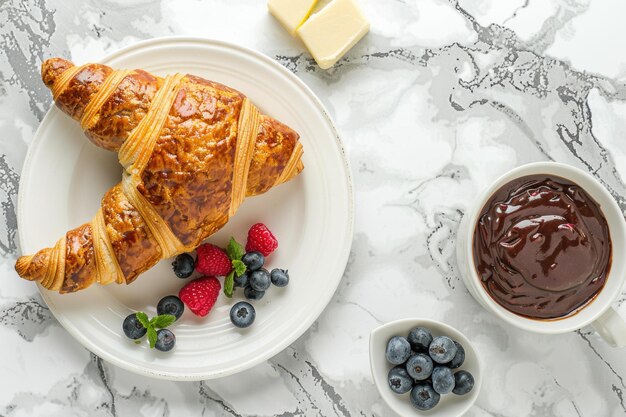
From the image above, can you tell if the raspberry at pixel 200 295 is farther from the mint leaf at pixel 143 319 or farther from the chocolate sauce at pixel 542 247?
the chocolate sauce at pixel 542 247

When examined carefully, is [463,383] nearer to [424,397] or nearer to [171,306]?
[424,397]

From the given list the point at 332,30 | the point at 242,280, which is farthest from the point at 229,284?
the point at 332,30

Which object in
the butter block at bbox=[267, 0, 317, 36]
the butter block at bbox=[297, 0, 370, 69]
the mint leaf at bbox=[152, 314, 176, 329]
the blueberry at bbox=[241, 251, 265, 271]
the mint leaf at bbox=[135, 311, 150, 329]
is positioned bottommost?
the blueberry at bbox=[241, 251, 265, 271]

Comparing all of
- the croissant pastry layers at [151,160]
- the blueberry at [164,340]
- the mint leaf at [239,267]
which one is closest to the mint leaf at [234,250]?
the mint leaf at [239,267]

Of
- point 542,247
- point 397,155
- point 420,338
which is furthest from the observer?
point 397,155

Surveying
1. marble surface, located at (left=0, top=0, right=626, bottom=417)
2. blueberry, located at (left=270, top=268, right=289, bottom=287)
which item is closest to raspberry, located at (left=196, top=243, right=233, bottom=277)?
blueberry, located at (left=270, top=268, right=289, bottom=287)

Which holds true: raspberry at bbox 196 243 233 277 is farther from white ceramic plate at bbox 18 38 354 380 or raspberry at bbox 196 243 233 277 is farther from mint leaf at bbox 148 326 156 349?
mint leaf at bbox 148 326 156 349

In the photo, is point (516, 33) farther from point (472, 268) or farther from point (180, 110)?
point (180, 110)
